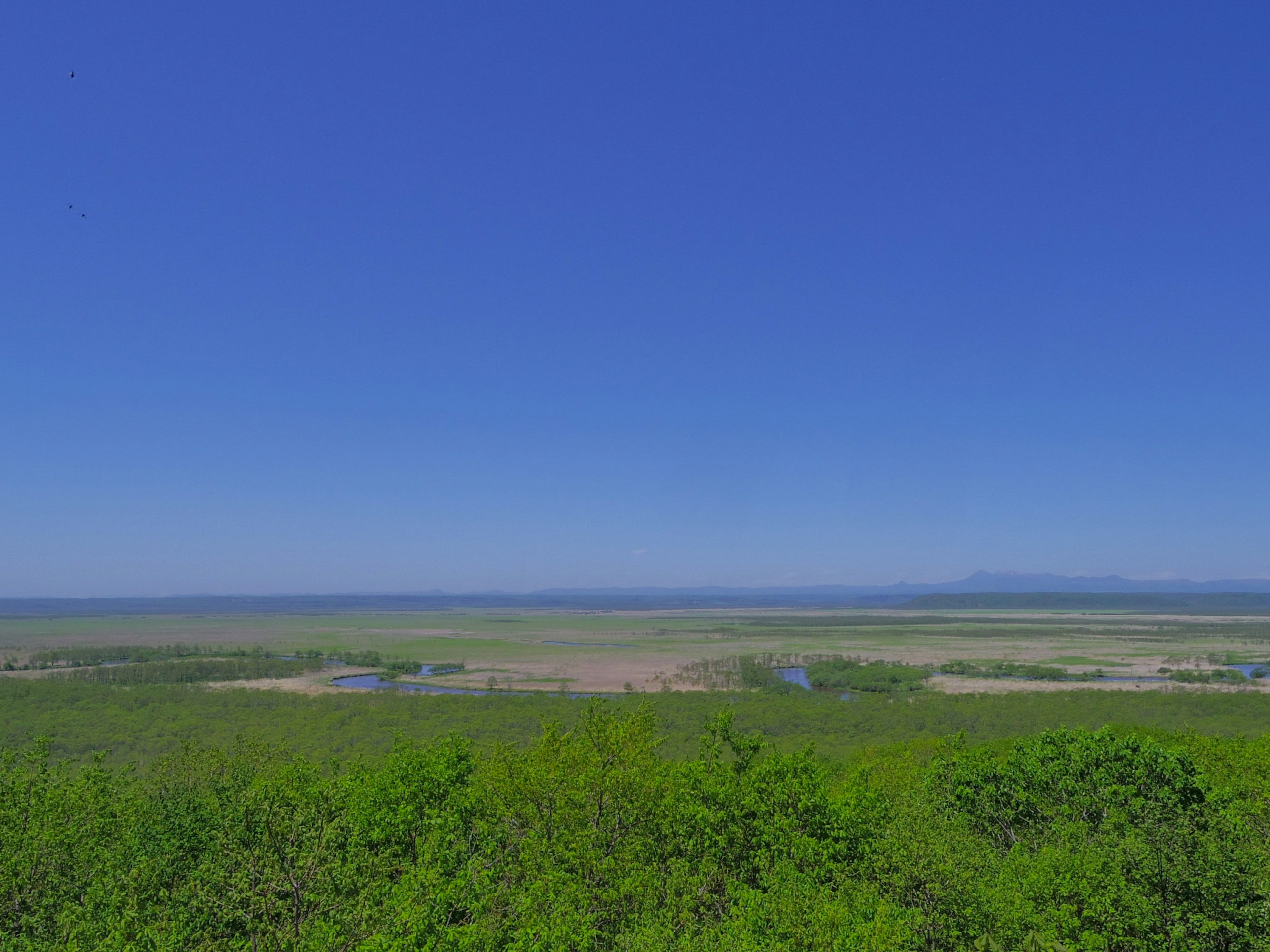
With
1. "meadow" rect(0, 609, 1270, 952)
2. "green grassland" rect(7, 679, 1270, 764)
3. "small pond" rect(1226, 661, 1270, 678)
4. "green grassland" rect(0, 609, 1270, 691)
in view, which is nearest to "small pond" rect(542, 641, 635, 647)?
"green grassland" rect(0, 609, 1270, 691)

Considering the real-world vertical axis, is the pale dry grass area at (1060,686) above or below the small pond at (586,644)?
above

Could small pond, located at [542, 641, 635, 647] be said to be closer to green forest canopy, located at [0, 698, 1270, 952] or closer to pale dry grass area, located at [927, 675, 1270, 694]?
pale dry grass area, located at [927, 675, 1270, 694]

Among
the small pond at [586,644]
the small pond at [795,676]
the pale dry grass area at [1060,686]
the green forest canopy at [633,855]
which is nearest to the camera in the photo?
the green forest canopy at [633,855]

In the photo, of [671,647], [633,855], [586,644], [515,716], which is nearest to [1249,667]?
[671,647]

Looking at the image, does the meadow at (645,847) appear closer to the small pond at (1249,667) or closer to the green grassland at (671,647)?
the green grassland at (671,647)

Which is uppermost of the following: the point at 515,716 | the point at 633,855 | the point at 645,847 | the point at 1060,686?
the point at 633,855

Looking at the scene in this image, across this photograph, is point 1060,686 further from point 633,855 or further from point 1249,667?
point 633,855

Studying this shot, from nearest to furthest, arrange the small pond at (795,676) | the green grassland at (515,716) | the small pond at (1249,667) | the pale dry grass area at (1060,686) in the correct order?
the green grassland at (515,716) → the pale dry grass area at (1060,686) → the small pond at (1249,667) → the small pond at (795,676)

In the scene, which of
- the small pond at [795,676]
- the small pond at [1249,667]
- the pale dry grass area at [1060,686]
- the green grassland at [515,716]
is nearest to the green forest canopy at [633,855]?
the green grassland at [515,716]

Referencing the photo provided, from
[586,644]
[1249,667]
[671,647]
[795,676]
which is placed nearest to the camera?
[1249,667]

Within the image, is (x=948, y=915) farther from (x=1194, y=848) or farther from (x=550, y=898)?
(x=550, y=898)

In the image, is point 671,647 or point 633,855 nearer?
point 633,855

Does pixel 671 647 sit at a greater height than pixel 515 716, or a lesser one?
lesser
